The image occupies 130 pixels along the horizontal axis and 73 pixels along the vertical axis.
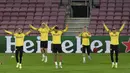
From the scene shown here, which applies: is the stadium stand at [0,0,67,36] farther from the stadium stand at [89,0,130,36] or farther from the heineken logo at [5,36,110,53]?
the heineken logo at [5,36,110,53]

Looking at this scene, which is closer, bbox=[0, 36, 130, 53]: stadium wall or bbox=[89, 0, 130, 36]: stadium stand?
bbox=[0, 36, 130, 53]: stadium wall

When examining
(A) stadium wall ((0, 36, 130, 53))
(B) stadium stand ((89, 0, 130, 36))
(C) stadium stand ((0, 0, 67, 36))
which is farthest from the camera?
(C) stadium stand ((0, 0, 67, 36))

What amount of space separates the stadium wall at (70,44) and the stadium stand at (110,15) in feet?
13.5

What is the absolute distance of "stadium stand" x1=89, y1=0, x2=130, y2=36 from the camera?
3623 cm

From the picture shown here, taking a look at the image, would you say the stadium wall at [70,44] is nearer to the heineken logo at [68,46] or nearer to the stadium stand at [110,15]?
the heineken logo at [68,46]

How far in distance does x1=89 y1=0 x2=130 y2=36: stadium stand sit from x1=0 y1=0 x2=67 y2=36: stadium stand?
2908 millimetres

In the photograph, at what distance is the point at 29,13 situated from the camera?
1517 inches

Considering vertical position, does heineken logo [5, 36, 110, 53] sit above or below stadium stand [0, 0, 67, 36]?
below

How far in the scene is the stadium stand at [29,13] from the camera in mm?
37281

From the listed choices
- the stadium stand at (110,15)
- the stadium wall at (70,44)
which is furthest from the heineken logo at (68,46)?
the stadium stand at (110,15)

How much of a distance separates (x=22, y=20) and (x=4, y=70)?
58.4ft

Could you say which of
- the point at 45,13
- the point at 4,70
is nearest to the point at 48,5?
the point at 45,13

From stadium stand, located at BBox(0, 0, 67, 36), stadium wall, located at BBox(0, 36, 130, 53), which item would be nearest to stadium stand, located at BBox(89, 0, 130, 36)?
stadium stand, located at BBox(0, 0, 67, 36)

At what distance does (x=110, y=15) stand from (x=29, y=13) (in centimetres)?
754
